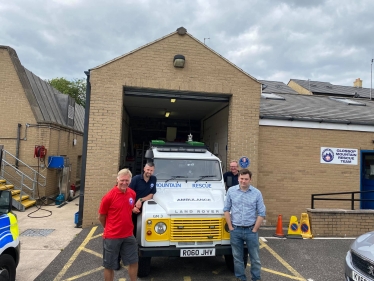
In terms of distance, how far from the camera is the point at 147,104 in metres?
11.7

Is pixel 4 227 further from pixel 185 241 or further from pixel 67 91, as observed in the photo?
pixel 67 91

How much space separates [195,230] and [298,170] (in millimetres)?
5845

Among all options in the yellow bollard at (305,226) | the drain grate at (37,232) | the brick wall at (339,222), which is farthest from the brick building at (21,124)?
the brick wall at (339,222)

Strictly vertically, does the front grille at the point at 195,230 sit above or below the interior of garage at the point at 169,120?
below

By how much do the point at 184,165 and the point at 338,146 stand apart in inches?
242

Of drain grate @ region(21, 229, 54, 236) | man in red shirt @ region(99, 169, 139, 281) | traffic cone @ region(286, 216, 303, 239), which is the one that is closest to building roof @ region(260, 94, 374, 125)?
traffic cone @ region(286, 216, 303, 239)

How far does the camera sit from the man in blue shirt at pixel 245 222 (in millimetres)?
4270

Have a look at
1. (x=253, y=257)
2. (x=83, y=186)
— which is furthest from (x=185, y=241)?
(x=83, y=186)

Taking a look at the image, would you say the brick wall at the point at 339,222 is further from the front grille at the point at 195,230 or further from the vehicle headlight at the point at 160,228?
the vehicle headlight at the point at 160,228

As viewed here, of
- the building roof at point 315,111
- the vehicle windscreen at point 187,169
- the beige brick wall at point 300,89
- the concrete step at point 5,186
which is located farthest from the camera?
the beige brick wall at point 300,89

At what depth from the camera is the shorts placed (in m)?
3.91

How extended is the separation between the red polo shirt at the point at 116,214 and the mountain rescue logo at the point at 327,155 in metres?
7.56

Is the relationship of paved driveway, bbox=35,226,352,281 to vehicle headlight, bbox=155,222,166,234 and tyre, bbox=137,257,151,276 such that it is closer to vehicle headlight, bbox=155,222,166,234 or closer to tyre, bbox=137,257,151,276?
tyre, bbox=137,257,151,276

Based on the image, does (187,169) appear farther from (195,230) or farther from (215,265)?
(215,265)
